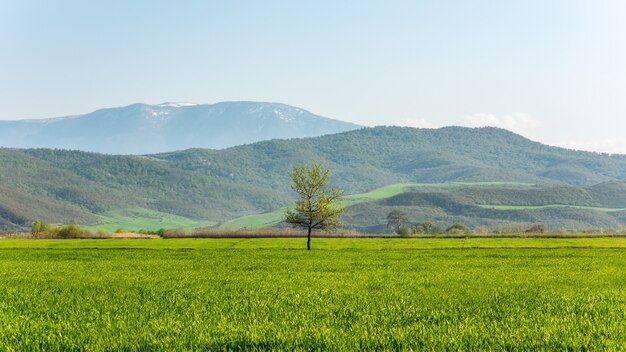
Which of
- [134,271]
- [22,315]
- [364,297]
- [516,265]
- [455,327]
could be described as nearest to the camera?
[455,327]

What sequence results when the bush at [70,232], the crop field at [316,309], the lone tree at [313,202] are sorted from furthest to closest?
the bush at [70,232] < the lone tree at [313,202] < the crop field at [316,309]

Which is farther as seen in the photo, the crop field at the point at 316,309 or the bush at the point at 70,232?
the bush at the point at 70,232

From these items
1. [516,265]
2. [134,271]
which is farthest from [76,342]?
[516,265]

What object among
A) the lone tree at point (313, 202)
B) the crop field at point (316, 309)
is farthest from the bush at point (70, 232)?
the crop field at point (316, 309)

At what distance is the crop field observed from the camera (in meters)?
15.5

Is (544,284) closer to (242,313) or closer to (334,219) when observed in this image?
(242,313)

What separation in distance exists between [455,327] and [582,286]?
1725 centimetres

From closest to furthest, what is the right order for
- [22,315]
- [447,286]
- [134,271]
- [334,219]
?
[22,315]
[447,286]
[134,271]
[334,219]

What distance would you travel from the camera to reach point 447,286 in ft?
102

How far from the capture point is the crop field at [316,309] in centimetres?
1549

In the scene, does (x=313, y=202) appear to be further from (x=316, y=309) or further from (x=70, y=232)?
(x=70, y=232)

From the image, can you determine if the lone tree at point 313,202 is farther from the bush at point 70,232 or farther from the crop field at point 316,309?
the bush at point 70,232

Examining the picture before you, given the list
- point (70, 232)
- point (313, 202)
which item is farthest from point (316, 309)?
point (70, 232)

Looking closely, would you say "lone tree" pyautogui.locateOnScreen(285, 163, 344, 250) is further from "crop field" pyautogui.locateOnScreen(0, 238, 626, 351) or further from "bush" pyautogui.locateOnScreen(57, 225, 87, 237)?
"bush" pyautogui.locateOnScreen(57, 225, 87, 237)
